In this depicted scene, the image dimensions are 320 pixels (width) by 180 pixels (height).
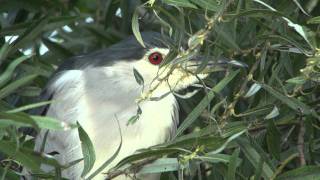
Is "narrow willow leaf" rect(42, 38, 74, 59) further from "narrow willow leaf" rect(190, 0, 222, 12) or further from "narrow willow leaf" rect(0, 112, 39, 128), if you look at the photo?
"narrow willow leaf" rect(0, 112, 39, 128)

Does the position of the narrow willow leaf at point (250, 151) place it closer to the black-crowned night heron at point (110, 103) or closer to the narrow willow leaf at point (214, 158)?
the narrow willow leaf at point (214, 158)

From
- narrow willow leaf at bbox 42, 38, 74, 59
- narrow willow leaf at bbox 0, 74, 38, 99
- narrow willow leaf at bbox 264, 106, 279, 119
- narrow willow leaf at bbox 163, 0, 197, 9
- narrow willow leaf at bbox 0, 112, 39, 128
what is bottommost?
narrow willow leaf at bbox 264, 106, 279, 119

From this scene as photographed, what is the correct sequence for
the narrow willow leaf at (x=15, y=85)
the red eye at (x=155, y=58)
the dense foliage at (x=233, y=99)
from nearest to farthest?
the narrow willow leaf at (x=15, y=85)
the dense foliage at (x=233, y=99)
the red eye at (x=155, y=58)

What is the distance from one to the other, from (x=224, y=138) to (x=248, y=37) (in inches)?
28.1

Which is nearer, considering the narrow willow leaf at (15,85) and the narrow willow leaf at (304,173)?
the narrow willow leaf at (15,85)

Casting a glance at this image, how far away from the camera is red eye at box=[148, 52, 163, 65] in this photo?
3.53 metres

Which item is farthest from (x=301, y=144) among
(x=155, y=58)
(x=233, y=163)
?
(x=155, y=58)

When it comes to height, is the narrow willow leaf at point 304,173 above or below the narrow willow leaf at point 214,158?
below

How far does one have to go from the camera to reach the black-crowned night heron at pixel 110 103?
323 centimetres

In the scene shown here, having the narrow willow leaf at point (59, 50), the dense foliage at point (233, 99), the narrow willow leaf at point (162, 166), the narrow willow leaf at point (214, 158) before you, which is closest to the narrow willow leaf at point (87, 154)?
the dense foliage at point (233, 99)

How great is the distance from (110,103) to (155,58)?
30 cm

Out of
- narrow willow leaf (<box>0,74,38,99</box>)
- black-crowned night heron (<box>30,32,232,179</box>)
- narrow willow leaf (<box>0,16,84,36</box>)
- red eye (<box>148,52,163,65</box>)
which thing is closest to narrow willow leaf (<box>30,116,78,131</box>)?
narrow willow leaf (<box>0,74,38,99</box>)

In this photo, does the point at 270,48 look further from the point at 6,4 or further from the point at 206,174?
the point at 6,4

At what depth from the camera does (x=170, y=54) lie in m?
2.52
